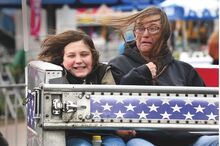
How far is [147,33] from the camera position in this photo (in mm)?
5039

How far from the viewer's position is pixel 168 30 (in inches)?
201

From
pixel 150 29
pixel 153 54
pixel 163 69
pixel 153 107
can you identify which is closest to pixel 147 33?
pixel 150 29

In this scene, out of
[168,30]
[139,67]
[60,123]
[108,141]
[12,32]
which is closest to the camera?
[60,123]

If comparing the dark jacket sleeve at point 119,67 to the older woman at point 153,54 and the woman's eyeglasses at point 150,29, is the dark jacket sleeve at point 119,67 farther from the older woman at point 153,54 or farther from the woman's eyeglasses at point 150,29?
the woman's eyeglasses at point 150,29

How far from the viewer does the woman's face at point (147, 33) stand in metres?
5.01

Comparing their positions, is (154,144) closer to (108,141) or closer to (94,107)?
(108,141)

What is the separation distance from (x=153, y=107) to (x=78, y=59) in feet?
2.65

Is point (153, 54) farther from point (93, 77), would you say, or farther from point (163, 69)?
point (93, 77)

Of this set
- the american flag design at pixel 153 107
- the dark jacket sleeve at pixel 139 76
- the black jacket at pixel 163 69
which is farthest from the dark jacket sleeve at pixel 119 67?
the american flag design at pixel 153 107

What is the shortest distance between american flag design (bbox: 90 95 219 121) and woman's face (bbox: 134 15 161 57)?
88cm

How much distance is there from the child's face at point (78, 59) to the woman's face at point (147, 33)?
378mm

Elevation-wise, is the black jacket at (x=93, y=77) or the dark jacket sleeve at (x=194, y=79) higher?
the black jacket at (x=93, y=77)

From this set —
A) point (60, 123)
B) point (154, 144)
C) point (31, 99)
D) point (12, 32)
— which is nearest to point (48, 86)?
point (60, 123)

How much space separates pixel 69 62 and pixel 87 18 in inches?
867
